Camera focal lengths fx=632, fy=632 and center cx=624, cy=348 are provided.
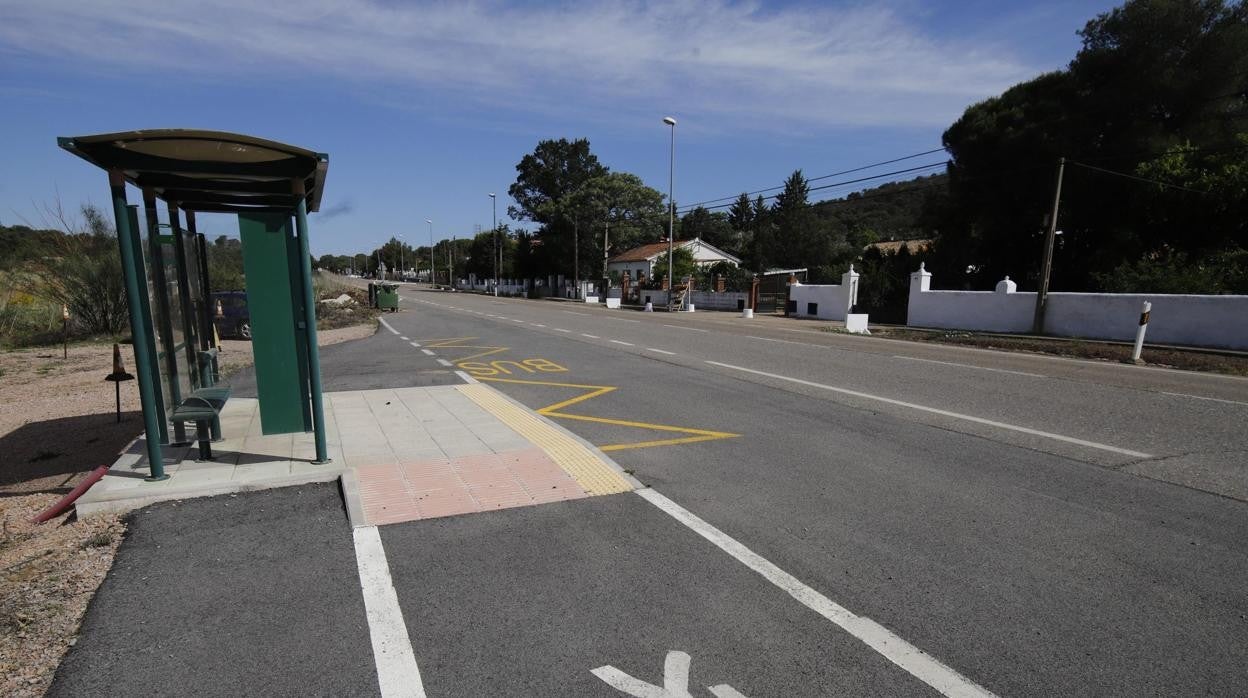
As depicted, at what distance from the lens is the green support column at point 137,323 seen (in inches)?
176

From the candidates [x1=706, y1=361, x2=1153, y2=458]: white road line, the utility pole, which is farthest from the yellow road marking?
the utility pole

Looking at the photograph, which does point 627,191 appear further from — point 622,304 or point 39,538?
point 39,538

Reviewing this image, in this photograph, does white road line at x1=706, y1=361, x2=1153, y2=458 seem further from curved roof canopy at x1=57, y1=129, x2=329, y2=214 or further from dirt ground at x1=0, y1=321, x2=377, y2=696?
dirt ground at x1=0, y1=321, x2=377, y2=696

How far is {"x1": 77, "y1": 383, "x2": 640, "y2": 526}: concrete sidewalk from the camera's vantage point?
14.9 feet

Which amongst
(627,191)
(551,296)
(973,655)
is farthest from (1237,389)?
(551,296)

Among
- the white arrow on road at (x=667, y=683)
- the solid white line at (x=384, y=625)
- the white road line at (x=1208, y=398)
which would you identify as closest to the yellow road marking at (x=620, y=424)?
the solid white line at (x=384, y=625)

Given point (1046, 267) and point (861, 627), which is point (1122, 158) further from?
point (861, 627)

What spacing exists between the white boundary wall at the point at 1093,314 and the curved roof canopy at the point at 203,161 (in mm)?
21681

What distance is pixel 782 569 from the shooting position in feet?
11.9

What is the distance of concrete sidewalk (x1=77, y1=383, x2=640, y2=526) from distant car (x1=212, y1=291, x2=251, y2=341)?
1265 centimetres

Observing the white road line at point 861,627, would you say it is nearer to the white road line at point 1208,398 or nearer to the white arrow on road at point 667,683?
the white arrow on road at point 667,683

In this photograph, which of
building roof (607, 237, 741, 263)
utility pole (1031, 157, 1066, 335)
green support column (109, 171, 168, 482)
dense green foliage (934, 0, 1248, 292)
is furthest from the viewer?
building roof (607, 237, 741, 263)

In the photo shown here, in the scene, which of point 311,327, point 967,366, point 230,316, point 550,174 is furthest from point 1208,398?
point 550,174

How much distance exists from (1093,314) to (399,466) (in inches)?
877
